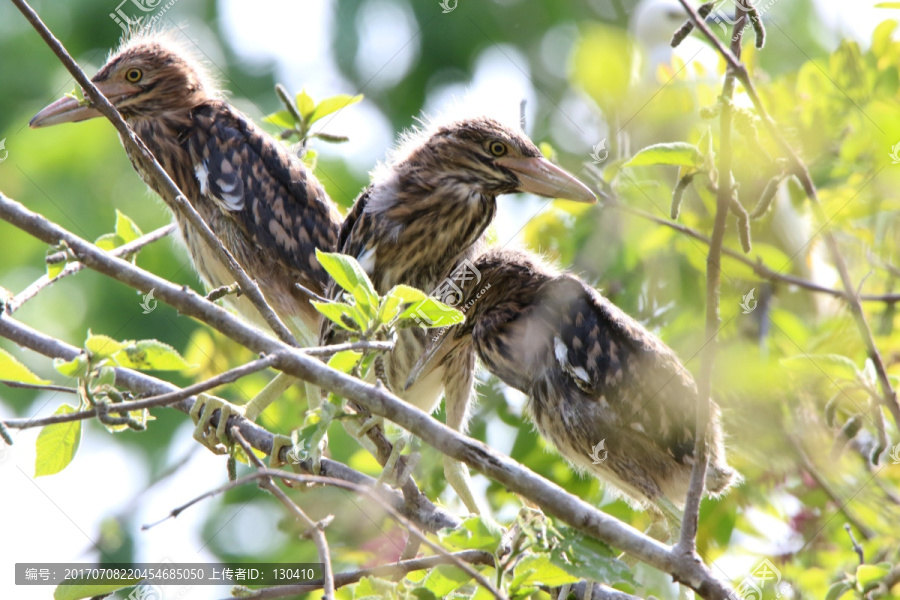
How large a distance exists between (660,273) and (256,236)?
1.53 m

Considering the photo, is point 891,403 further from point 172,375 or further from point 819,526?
point 172,375

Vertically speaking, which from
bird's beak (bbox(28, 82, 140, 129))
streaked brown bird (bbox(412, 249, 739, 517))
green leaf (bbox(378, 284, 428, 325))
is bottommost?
streaked brown bird (bbox(412, 249, 739, 517))

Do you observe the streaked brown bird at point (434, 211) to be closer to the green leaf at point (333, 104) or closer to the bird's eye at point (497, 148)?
the bird's eye at point (497, 148)

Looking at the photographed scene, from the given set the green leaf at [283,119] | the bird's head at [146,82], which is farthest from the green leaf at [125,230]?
the bird's head at [146,82]

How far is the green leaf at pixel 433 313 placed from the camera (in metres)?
1.71

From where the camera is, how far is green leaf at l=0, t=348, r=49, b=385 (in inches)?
72.5

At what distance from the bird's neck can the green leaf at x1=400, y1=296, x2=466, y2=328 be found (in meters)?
1.19

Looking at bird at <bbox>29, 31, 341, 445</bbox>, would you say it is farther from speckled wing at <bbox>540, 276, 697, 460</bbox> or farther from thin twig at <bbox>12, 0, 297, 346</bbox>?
thin twig at <bbox>12, 0, 297, 346</bbox>

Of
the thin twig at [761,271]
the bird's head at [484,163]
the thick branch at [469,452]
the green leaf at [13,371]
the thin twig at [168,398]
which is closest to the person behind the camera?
the thin twig at [168,398]

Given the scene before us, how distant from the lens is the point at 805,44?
407 centimetres

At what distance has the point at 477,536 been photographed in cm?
165

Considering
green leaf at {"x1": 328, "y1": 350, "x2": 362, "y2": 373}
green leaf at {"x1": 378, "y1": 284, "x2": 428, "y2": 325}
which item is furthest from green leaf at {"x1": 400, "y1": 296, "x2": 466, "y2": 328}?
green leaf at {"x1": 328, "y1": 350, "x2": 362, "y2": 373}

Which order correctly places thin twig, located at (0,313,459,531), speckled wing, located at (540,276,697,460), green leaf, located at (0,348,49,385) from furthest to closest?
speckled wing, located at (540,276,697,460), thin twig, located at (0,313,459,531), green leaf, located at (0,348,49,385)

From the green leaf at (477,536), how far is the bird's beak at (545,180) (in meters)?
1.19
